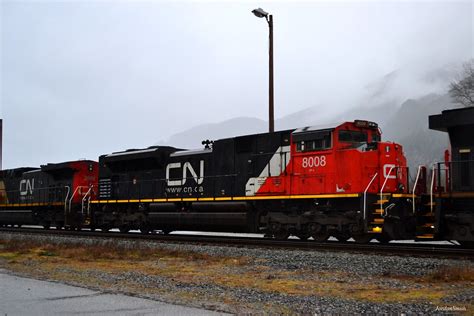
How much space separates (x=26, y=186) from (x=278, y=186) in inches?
740

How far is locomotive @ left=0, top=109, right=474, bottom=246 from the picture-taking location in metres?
13.1

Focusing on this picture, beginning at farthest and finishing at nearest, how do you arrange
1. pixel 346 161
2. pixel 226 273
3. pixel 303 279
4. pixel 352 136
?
pixel 352 136 → pixel 346 161 → pixel 226 273 → pixel 303 279

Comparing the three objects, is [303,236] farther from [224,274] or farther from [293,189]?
[224,274]

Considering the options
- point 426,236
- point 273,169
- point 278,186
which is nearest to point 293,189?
point 278,186

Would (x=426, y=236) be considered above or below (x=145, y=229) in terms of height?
above

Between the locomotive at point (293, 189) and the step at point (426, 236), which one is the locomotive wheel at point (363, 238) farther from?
the step at point (426, 236)

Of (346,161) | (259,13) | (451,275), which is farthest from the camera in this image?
(259,13)

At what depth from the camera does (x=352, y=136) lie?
15.7 meters

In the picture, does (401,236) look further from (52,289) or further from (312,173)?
(52,289)

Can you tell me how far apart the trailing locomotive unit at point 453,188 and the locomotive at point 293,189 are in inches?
1.0

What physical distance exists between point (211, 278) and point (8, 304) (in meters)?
3.40

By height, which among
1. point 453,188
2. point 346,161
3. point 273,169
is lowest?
point 453,188

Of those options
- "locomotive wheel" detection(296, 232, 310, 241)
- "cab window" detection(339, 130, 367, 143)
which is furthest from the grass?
"cab window" detection(339, 130, 367, 143)

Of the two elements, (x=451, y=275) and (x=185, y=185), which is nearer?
(x=451, y=275)
